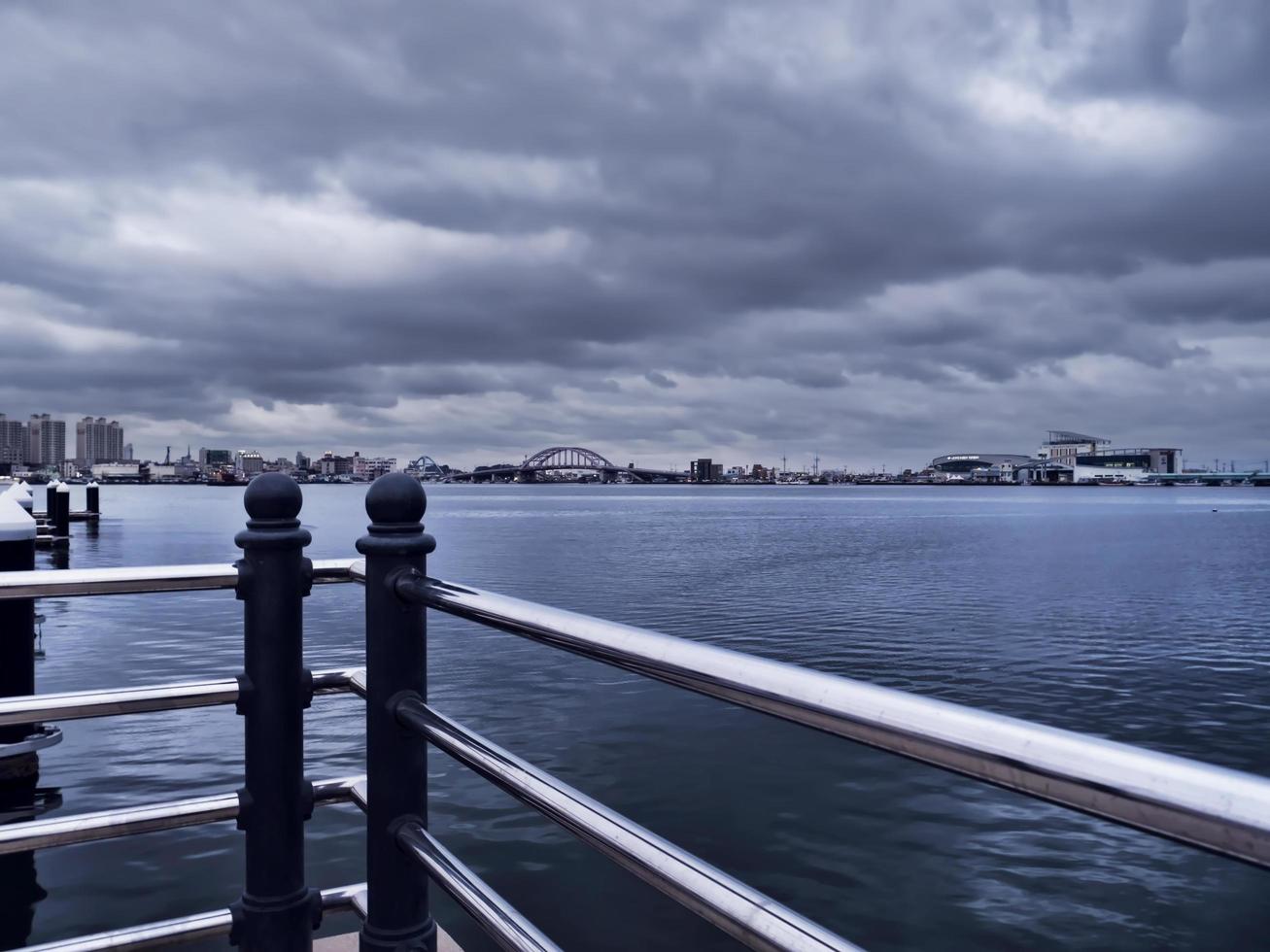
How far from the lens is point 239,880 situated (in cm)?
838

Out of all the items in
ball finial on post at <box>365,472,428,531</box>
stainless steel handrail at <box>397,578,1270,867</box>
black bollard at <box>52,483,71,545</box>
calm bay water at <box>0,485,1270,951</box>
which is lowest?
calm bay water at <box>0,485,1270,951</box>

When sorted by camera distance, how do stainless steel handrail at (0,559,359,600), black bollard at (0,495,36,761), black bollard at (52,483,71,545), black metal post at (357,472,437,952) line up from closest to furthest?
stainless steel handrail at (0,559,359,600) → black metal post at (357,472,437,952) → black bollard at (0,495,36,761) → black bollard at (52,483,71,545)

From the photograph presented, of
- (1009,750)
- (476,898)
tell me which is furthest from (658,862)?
(476,898)

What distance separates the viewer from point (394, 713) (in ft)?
8.67

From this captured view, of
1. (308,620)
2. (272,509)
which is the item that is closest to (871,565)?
(308,620)

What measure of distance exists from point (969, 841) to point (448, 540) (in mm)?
53225

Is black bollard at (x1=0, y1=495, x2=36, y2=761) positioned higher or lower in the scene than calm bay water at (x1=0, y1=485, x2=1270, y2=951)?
higher

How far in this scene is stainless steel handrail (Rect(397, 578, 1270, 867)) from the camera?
0.90 m

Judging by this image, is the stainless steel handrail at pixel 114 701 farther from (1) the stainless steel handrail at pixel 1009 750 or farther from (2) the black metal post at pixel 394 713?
(1) the stainless steel handrail at pixel 1009 750

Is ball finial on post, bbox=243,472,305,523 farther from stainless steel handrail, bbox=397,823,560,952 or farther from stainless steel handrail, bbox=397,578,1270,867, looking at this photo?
stainless steel handrail, bbox=397,578,1270,867

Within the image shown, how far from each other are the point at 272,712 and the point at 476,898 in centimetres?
95

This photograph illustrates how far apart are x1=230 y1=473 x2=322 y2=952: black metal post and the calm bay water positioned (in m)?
5.51

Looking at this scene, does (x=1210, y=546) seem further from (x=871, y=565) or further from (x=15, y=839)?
(x=15, y=839)

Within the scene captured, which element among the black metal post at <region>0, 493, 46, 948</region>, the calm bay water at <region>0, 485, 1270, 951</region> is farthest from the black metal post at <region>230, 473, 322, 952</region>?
the calm bay water at <region>0, 485, 1270, 951</region>
